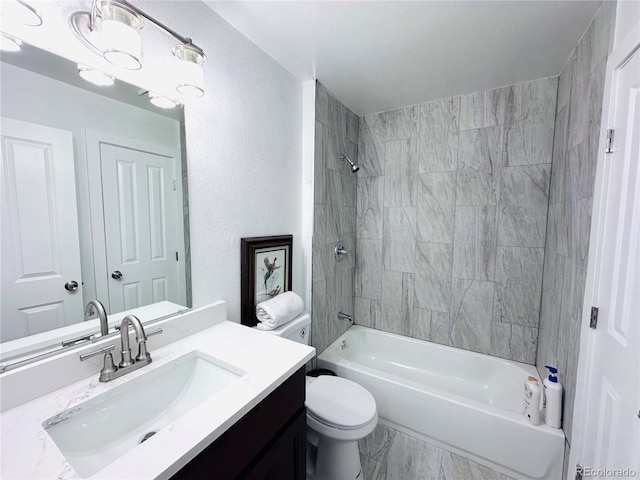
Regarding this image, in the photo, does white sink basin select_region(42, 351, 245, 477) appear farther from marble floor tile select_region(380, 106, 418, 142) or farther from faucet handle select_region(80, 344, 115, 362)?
marble floor tile select_region(380, 106, 418, 142)

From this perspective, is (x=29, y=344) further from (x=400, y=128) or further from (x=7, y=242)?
(x=400, y=128)

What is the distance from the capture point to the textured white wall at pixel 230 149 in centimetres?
120

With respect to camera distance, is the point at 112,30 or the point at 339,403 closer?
the point at 112,30

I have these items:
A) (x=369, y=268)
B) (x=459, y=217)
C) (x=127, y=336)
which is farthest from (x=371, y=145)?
(x=127, y=336)

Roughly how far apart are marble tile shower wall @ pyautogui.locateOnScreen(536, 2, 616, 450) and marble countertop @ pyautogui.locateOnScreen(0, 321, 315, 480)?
1308 mm

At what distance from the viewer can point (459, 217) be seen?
7.02ft

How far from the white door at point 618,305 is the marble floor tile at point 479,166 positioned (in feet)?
3.24

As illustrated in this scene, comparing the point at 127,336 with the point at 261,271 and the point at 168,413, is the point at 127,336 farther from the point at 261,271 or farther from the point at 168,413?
the point at 261,271

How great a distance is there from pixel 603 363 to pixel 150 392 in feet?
5.49

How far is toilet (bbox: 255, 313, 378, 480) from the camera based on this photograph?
53.1 inches

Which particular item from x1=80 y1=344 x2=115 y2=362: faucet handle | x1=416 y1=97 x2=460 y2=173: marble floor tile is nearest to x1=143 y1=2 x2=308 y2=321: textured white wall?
x1=80 y1=344 x2=115 y2=362: faucet handle

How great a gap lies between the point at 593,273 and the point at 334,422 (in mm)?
1336

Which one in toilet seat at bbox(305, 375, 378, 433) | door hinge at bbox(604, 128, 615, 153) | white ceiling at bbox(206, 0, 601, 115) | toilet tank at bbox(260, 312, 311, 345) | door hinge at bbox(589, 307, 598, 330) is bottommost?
toilet seat at bbox(305, 375, 378, 433)

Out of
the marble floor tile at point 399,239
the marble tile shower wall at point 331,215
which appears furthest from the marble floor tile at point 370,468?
the marble floor tile at point 399,239
